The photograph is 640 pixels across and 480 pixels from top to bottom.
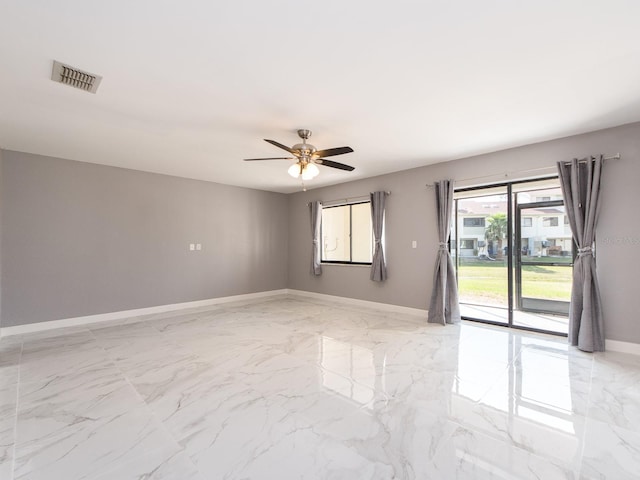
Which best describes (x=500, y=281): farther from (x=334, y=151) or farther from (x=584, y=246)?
(x=334, y=151)

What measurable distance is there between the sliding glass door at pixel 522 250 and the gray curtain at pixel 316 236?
2852mm

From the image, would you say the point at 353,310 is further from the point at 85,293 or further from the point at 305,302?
the point at 85,293

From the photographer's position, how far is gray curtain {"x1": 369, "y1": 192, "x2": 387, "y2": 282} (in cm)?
545

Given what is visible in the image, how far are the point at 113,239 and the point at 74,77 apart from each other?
10.5 feet

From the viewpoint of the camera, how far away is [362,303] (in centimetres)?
584

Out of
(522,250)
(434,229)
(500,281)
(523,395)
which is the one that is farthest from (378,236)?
(523,395)

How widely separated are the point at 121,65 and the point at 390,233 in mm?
4377

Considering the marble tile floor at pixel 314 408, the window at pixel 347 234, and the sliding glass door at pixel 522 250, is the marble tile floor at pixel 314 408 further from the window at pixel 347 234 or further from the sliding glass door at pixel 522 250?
the window at pixel 347 234

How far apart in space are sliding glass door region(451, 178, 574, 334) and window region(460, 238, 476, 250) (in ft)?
0.05

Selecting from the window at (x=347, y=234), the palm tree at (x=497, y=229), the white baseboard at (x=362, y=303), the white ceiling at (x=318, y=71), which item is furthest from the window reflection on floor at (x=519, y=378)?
the window at (x=347, y=234)

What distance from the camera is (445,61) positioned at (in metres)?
2.18

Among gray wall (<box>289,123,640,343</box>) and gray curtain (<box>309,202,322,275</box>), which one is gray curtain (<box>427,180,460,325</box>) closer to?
gray wall (<box>289,123,640,343</box>)

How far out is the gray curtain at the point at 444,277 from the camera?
4578 mm

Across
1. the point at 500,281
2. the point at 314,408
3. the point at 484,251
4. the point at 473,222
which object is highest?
the point at 473,222
